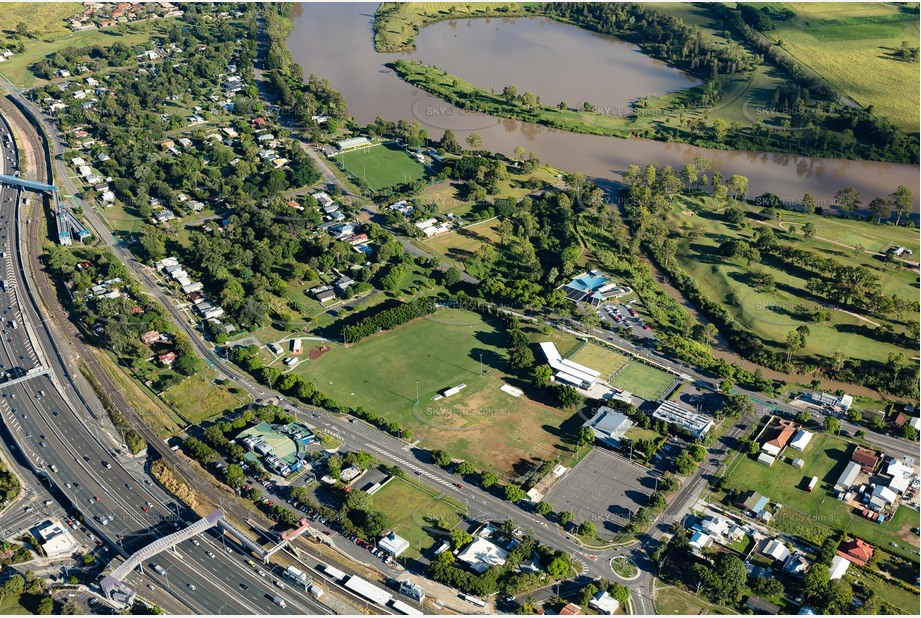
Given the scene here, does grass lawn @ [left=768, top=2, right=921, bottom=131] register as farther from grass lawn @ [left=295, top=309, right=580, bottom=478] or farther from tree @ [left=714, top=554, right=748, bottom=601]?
tree @ [left=714, top=554, right=748, bottom=601]

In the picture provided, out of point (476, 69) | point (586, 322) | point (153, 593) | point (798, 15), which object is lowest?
point (153, 593)

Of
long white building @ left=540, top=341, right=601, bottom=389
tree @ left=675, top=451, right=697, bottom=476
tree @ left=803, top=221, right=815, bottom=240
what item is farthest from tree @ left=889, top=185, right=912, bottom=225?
tree @ left=675, top=451, right=697, bottom=476

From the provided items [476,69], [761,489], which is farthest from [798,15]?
[761,489]

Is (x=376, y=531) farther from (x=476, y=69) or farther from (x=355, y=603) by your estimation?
(x=476, y=69)

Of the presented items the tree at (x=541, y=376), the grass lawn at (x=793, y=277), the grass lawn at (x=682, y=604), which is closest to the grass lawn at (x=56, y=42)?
the tree at (x=541, y=376)

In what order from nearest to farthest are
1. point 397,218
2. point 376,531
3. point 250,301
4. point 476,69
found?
point 376,531 < point 250,301 < point 397,218 < point 476,69

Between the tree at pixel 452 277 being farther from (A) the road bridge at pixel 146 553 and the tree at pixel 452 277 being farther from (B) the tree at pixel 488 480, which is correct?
(A) the road bridge at pixel 146 553
